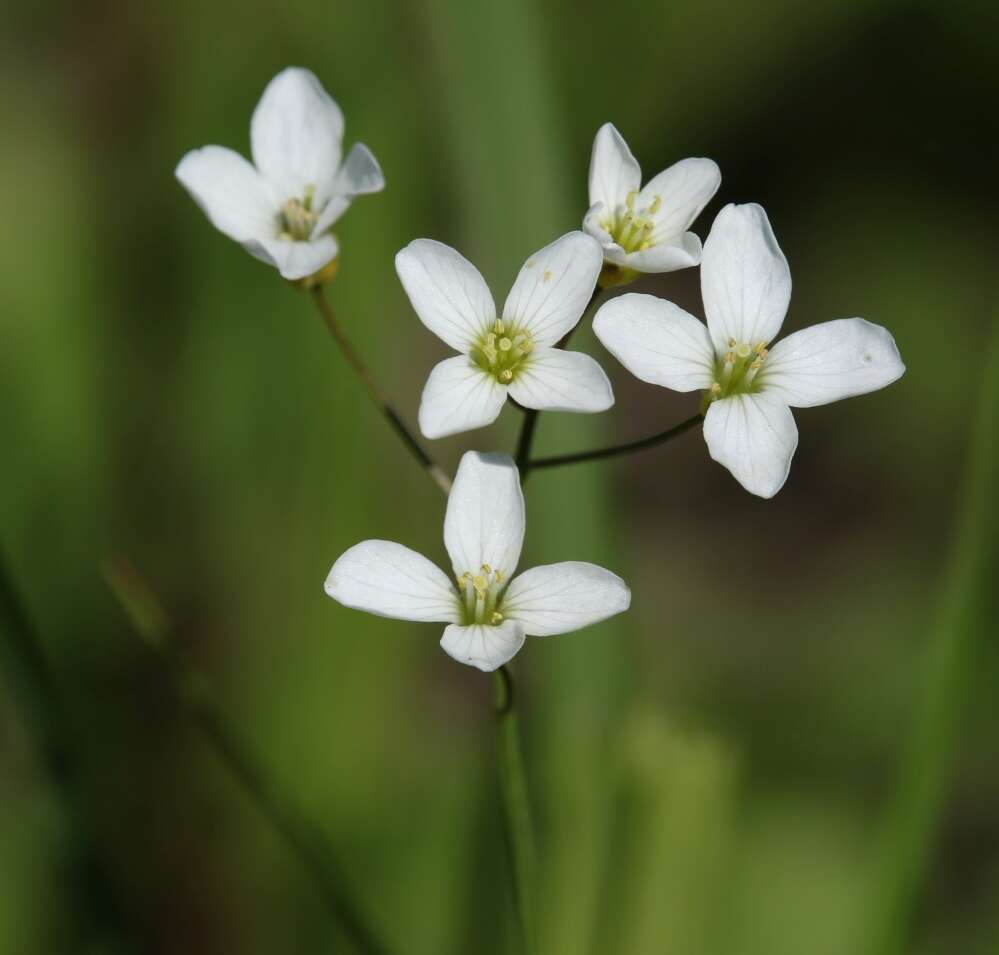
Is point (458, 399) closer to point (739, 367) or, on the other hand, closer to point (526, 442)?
point (526, 442)

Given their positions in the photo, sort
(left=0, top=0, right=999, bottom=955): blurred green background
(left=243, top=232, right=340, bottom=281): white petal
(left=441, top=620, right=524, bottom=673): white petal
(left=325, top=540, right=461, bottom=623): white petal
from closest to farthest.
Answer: (left=441, top=620, right=524, bottom=673): white petal → (left=325, top=540, right=461, bottom=623): white petal → (left=243, top=232, right=340, bottom=281): white petal → (left=0, top=0, right=999, bottom=955): blurred green background

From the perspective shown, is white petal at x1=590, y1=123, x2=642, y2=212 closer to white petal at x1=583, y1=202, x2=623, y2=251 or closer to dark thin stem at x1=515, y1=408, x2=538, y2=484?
white petal at x1=583, y1=202, x2=623, y2=251

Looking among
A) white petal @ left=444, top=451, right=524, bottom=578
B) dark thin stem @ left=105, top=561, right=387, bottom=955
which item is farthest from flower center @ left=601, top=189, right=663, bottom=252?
dark thin stem @ left=105, top=561, right=387, bottom=955

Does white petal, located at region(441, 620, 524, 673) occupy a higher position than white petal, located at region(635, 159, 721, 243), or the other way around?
white petal, located at region(635, 159, 721, 243)

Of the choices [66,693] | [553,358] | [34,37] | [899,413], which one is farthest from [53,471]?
[899,413]

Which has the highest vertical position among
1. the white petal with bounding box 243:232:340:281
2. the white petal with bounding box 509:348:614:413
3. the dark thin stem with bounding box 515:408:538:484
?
the white petal with bounding box 243:232:340:281

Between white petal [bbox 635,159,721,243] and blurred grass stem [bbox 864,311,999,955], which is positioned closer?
white petal [bbox 635,159,721,243]

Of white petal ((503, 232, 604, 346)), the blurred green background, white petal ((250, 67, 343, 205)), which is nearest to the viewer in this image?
white petal ((503, 232, 604, 346))
